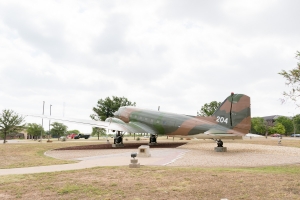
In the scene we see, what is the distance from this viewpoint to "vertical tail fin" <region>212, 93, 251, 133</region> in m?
24.6

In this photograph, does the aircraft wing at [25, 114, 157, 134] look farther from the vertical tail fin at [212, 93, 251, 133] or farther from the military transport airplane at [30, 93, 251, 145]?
the vertical tail fin at [212, 93, 251, 133]

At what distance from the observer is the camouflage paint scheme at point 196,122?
24797 mm

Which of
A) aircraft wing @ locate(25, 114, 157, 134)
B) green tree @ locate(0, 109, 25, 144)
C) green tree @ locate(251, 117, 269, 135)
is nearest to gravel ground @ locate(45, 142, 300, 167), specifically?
aircraft wing @ locate(25, 114, 157, 134)

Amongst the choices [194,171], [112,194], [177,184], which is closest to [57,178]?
[112,194]

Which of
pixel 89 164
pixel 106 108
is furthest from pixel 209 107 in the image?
pixel 89 164

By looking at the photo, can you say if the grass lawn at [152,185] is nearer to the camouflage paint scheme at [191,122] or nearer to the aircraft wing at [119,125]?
the camouflage paint scheme at [191,122]

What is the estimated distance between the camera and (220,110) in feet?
86.9

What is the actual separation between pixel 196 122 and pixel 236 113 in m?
4.57

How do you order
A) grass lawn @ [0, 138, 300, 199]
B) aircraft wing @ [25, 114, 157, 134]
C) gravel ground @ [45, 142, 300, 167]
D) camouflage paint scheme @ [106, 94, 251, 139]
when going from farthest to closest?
aircraft wing @ [25, 114, 157, 134] < camouflage paint scheme @ [106, 94, 251, 139] < gravel ground @ [45, 142, 300, 167] < grass lawn @ [0, 138, 300, 199]

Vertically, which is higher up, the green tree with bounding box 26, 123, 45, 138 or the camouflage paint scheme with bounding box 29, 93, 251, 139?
the camouflage paint scheme with bounding box 29, 93, 251, 139

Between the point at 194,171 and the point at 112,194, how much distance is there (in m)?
5.19

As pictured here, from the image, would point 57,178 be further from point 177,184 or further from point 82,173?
point 177,184

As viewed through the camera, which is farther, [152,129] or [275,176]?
[152,129]

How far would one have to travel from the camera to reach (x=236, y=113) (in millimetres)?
25219
